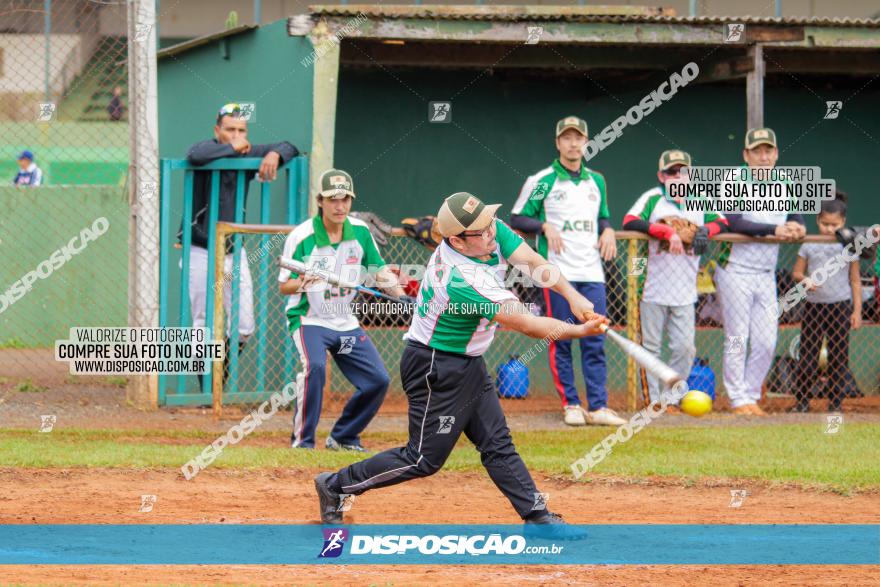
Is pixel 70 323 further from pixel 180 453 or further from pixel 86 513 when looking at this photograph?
pixel 86 513

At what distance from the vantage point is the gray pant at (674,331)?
38.9 feet


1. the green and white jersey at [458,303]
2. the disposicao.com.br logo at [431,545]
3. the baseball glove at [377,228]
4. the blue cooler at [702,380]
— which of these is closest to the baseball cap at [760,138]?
the blue cooler at [702,380]

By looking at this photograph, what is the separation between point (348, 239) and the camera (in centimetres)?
977

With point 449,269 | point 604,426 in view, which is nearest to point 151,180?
point 604,426

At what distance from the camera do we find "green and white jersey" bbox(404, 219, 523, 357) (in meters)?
6.64

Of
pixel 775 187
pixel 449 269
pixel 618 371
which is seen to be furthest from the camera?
pixel 618 371

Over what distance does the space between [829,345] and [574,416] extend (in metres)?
3.00

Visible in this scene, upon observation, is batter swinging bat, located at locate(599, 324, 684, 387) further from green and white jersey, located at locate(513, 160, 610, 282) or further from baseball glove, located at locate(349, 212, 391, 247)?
baseball glove, located at locate(349, 212, 391, 247)

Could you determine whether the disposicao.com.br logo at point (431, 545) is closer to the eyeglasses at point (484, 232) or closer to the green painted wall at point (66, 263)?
the eyeglasses at point (484, 232)

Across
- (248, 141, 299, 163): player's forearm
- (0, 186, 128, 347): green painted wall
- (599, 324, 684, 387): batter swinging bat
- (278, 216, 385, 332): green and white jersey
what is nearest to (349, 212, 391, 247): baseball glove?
(248, 141, 299, 163): player's forearm

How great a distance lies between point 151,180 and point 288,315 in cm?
268

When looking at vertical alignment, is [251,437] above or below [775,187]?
below

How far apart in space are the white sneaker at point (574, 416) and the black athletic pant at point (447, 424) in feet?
14.0

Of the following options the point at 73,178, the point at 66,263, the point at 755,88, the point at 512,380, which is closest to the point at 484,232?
the point at 512,380
